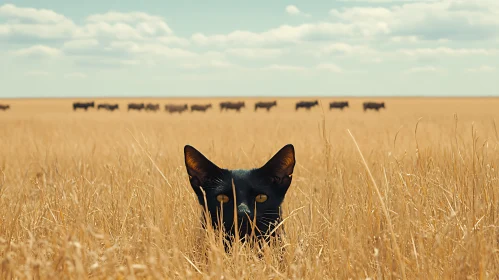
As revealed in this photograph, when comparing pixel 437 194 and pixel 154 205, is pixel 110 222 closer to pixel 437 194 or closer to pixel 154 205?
pixel 154 205

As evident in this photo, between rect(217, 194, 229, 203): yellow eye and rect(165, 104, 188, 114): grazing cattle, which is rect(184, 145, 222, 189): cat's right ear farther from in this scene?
rect(165, 104, 188, 114): grazing cattle

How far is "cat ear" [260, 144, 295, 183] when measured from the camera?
2.62m

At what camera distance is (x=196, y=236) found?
2975mm

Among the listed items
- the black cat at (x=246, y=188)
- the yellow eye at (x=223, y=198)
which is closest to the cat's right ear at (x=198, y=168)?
the black cat at (x=246, y=188)

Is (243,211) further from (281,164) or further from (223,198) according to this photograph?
(281,164)

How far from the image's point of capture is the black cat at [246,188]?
2580 millimetres

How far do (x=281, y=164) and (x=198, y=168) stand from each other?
0.48 metres

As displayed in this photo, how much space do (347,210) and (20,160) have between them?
6.21m

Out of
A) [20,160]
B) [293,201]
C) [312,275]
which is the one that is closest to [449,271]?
[312,275]

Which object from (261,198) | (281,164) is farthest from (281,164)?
(261,198)

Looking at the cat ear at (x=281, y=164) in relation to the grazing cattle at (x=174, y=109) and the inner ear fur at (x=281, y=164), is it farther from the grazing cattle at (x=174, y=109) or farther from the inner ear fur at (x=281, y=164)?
the grazing cattle at (x=174, y=109)

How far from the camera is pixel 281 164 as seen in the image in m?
2.68

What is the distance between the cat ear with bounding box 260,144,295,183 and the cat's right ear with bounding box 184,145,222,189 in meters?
0.28

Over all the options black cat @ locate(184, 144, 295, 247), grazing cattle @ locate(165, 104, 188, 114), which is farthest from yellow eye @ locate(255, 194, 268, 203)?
grazing cattle @ locate(165, 104, 188, 114)
